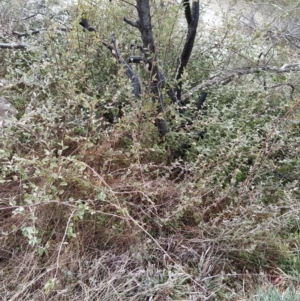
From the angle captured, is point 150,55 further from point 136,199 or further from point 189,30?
point 136,199

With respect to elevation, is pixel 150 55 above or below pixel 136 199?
above

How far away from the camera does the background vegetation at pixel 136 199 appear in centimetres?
145

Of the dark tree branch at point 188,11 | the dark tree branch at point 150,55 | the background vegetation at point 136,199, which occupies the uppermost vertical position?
the dark tree branch at point 188,11

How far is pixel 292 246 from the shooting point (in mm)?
1721

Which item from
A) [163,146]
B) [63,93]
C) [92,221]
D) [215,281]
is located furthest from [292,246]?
[63,93]

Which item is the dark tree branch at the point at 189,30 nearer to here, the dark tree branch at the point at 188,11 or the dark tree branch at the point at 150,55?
the dark tree branch at the point at 188,11

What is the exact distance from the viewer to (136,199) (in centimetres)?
169

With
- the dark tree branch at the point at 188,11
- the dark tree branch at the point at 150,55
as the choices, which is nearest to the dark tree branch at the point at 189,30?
the dark tree branch at the point at 188,11

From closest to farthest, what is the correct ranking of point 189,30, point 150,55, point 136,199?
point 136,199 → point 150,55 → point 189,30

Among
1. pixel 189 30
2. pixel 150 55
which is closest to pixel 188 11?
pixel 189 30

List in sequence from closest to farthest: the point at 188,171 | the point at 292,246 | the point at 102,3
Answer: the point at 292,246 < the point at 188,171 < the point at 102,3

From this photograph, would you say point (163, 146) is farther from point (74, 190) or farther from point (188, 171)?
point (74, 190)

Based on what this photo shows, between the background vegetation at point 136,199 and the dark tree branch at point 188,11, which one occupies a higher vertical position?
the dark tree branch at point 188,11

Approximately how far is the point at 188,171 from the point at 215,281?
587 mm
